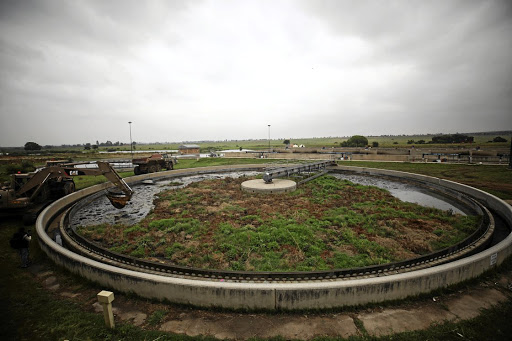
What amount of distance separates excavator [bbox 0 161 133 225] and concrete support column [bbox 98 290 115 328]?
11.1 metres

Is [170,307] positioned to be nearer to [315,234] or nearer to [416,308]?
[416,308]

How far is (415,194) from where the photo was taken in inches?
708

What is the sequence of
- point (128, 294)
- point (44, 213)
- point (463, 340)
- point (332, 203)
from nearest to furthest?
point (463, 340), point (128, 294), point (44, 213), point (332, 203)

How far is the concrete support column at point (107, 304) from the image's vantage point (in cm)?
447

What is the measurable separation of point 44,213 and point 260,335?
13.5m

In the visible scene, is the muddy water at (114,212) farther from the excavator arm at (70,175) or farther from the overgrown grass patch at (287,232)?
the overgrown grass patch at (287,232)

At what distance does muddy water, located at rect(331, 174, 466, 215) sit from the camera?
15.2 m

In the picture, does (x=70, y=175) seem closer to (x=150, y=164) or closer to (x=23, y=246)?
(x=23, y=246)

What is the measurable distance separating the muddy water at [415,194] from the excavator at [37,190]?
798 inches

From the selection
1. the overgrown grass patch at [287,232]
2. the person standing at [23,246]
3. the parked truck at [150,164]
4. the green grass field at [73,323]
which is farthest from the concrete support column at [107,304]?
the parked truck at [150,164]

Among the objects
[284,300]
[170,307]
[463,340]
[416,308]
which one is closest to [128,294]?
[170,307]

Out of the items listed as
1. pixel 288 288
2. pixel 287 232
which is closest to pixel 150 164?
pixel 287 232

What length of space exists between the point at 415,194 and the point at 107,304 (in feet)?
68.4

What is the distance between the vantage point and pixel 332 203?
→ 15.0m
